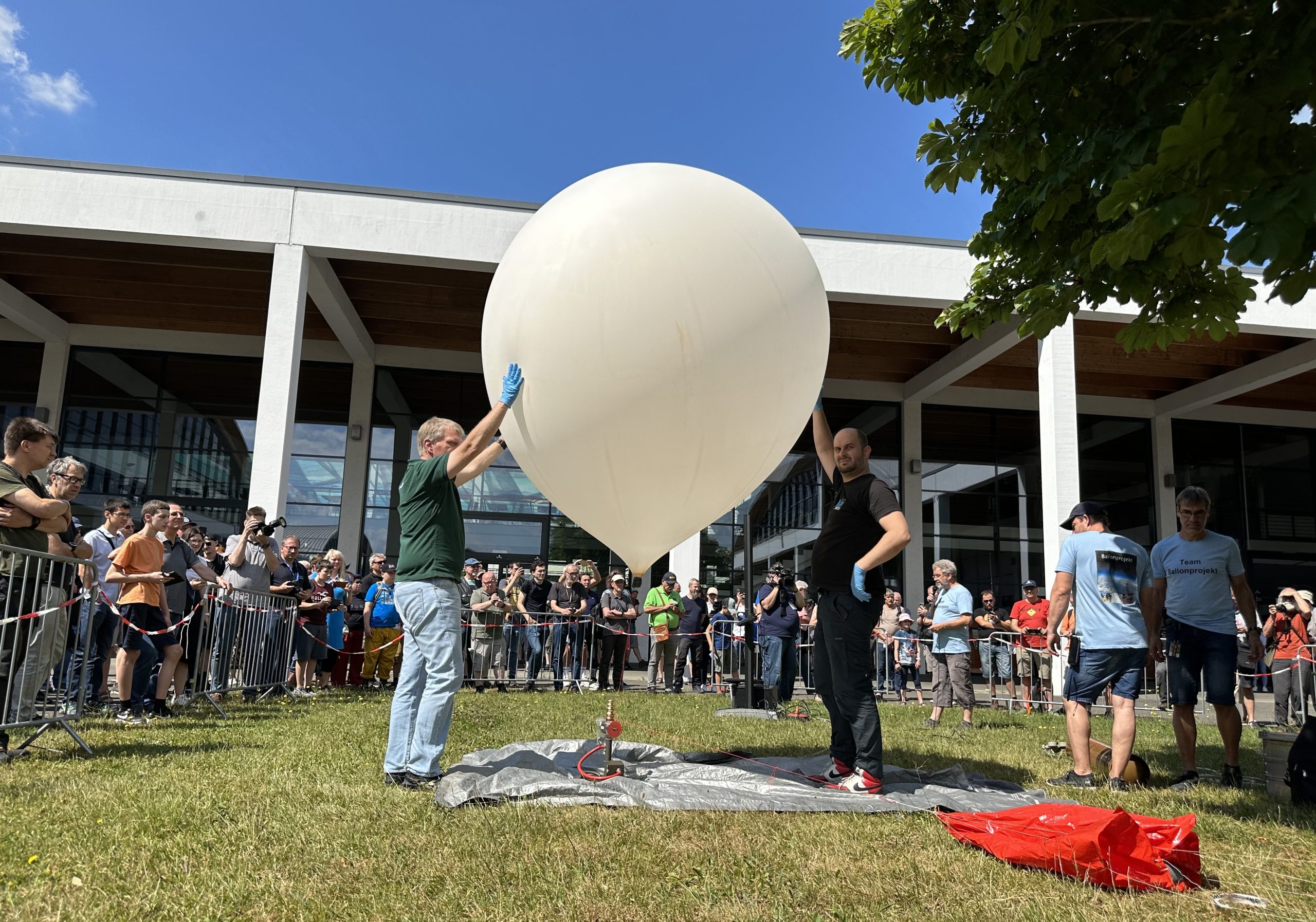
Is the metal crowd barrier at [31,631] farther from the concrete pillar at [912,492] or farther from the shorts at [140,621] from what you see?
the concrete pillar at [912,492]

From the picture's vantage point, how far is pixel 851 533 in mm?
4574

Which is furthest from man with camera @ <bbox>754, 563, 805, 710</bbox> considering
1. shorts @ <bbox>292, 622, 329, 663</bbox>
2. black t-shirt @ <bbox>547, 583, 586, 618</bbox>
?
shorts @ <bbox>292, 622, 329, 663</bbox>

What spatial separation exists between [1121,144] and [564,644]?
10.1 m

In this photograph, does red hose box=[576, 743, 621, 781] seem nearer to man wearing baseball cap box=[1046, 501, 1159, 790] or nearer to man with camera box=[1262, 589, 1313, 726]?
man wearing baseball cap box=[1046, 501, 1159, 790]

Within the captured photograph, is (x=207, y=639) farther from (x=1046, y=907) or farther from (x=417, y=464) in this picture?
(x=1046, y=907)

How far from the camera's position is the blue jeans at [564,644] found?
1164cm

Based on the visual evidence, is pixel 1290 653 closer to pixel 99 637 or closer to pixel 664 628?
pixel 664 628

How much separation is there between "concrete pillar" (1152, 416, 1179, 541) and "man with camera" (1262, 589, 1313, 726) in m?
7.64

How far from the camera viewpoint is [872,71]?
4.38m

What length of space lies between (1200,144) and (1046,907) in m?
2.33

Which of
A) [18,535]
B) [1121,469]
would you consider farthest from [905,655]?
[18,535]

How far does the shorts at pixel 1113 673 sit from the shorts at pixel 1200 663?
357mm

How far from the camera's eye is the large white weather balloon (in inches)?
141

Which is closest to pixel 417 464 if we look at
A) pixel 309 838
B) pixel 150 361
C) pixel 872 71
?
pixel 309 838
